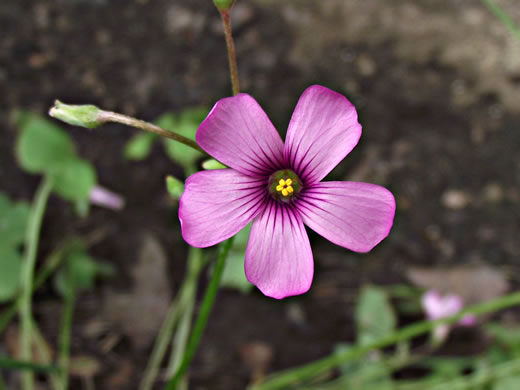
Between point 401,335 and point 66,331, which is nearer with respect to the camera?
point 401,335

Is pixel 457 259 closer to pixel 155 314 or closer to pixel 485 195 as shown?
pixel 485 195

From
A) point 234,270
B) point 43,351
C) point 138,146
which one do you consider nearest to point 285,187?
point 234,270

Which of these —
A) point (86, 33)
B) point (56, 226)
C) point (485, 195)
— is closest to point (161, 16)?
point (86, 33)

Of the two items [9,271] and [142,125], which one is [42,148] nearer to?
[9,271]

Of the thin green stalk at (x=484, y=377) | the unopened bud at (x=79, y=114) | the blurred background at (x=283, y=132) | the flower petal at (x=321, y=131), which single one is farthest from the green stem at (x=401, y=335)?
the unopened bud at (x=79, y=114)

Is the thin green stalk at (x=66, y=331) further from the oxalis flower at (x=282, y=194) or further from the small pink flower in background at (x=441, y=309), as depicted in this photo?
the small pink flower in background at (x=441, y=309)

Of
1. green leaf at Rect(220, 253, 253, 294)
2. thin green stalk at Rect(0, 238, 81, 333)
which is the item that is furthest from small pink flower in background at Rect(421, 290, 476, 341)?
thin green stalk at Rect(0, 238, 81, 333)
